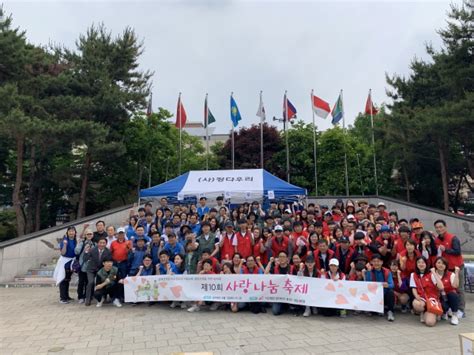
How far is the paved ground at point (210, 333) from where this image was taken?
194 inches

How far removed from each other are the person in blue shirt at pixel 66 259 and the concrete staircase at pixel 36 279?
6.05ft

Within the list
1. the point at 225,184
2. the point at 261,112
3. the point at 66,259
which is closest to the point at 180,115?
the point at 261,112

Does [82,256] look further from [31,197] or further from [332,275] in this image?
[31,197]

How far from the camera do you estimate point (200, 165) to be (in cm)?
2506

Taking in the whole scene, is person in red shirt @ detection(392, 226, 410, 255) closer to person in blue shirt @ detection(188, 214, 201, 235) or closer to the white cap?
the white cap

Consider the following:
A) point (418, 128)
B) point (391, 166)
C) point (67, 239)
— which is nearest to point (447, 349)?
point (67, 239)

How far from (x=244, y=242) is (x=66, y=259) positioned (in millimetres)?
4262

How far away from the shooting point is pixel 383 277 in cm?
638

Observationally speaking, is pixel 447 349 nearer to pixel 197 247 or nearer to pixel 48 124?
pixel 197 247

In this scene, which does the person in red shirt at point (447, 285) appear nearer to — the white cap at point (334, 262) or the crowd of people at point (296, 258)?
the crowd of people at point (296, 258)

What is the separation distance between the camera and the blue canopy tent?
502 inches

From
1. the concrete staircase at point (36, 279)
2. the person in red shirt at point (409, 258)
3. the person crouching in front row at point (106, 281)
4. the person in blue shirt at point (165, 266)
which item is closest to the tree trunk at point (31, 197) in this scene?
the concrete staircase at point (36, 279)

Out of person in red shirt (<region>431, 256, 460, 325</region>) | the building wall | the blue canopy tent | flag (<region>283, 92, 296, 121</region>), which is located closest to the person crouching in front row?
the blue canopy tent

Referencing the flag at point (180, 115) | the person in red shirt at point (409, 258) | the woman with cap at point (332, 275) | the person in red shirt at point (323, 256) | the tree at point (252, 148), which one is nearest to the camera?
the person in red shirt at point (409, 258)
